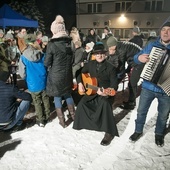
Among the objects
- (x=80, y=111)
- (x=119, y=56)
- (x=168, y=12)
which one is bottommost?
(x=80, y=111)

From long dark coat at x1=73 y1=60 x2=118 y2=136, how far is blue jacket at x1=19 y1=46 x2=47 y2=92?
29.8 inches

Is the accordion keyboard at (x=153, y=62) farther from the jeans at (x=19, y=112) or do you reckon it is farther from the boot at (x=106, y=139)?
the jeans at (x=19, y=112)

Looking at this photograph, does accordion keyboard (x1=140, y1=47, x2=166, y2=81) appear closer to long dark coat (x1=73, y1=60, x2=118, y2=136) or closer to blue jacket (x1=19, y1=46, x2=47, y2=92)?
long dark coat (x1=73, y1=60, x2=118, y2=136)

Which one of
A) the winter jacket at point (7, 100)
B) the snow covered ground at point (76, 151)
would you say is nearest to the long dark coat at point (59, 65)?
the winter jacket at point (7, 100)

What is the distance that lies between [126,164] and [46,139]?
4.92 feet

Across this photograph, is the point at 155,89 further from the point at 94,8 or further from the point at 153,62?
the point at 94,8

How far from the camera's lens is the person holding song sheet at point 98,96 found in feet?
11.3

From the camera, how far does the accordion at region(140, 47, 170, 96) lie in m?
2.92

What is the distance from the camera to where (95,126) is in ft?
11.8

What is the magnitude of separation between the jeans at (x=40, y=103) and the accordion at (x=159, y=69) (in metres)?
2.02

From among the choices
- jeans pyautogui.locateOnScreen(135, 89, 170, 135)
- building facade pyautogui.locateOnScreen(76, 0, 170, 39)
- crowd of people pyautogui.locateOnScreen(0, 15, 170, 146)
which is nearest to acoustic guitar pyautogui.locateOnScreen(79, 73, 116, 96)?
crowd of people pyautogui.locateOnScreen(0, 15, 170, 146)

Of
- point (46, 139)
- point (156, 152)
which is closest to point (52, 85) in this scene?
point (46, 139)

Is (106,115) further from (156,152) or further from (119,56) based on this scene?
(119,56)

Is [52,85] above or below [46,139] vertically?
above
